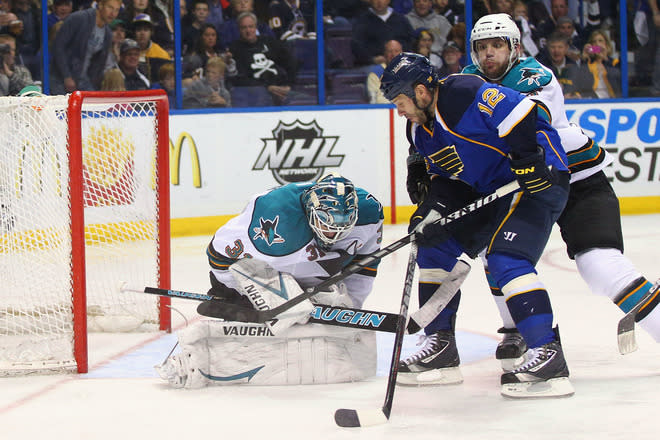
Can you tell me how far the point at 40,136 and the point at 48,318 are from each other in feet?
1.93

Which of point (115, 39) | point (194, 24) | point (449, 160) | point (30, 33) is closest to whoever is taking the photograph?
point (449, 160)

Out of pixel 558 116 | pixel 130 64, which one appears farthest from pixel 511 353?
pixel 130 64

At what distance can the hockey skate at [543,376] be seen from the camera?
258cm

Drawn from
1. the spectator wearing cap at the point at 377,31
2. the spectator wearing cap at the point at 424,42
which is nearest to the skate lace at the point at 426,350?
the spectator wearing cap at the point at 377,31

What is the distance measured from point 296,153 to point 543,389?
4.08 meters

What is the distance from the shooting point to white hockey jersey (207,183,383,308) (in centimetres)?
285

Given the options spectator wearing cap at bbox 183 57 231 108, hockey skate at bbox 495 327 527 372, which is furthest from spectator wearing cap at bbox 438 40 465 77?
hockey skate at bbox 495 327 527 372

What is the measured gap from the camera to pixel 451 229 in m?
2.85

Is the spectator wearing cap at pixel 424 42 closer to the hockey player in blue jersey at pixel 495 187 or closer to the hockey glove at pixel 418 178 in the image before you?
the hockey glove at pixel 418 178

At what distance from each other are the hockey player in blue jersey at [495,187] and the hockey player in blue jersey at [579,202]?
0.14 m

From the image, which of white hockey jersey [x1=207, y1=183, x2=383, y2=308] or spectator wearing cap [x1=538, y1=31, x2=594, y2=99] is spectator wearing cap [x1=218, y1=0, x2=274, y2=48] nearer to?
spectator wearing cap [x1=538, y1=31, x2=594, y2=99]

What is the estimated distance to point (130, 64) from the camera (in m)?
6.29

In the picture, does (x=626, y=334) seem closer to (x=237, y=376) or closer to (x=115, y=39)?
(x=237, y=376)

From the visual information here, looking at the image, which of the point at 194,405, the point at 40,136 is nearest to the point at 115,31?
the point at 40,136
